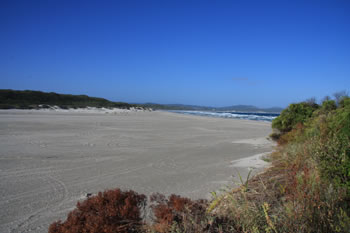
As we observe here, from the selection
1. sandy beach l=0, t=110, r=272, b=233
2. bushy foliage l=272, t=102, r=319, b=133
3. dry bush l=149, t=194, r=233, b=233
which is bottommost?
sandy beach l=0, t=110, r=272, b=233

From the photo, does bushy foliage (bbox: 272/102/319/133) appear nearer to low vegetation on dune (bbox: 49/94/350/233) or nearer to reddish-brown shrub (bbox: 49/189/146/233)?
low vegetation on dune (bbox: 49/94/350/233)

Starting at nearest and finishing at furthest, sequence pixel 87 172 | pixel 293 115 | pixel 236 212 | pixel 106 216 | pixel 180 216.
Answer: pixel 106 216, pixel 180 216, pixel 236 212, pixel 87 172, pixel 293 115

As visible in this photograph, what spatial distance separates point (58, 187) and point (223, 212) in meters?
3.52

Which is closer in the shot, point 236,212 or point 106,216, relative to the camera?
point 106,216

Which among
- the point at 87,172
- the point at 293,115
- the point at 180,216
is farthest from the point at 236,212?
the point at 293,115

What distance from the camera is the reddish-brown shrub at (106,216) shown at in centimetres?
226

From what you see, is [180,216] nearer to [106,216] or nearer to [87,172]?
[106,216]

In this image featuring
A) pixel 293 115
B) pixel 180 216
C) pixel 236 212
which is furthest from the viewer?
pixel 293 115

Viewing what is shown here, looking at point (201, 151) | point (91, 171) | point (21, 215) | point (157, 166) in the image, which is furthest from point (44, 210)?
point (201, 151)

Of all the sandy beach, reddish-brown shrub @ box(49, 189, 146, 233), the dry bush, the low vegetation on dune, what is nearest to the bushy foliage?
the sandy beach

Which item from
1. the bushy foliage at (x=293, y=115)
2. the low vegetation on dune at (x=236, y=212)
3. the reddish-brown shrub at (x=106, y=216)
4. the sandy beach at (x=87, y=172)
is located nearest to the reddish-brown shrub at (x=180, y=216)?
the low vegetation on dune at (x=236, y=212)

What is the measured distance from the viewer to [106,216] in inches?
94.2

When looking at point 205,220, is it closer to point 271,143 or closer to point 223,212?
point 223,212

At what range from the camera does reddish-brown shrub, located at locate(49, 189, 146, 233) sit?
88.8 inches
